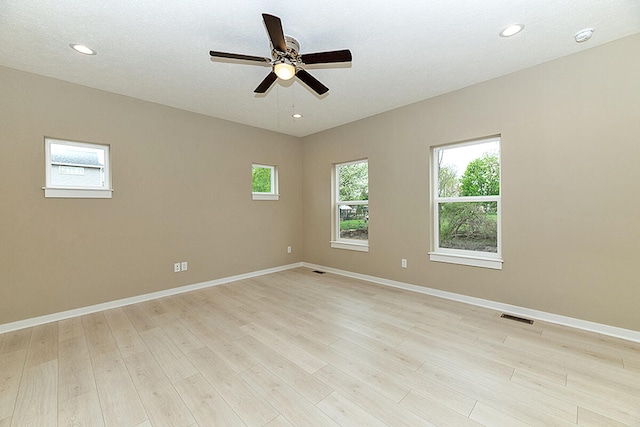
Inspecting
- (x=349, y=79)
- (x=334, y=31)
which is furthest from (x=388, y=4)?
(x=349, y=79)

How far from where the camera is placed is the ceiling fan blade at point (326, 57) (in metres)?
1.97

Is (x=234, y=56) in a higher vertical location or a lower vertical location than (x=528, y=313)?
higher

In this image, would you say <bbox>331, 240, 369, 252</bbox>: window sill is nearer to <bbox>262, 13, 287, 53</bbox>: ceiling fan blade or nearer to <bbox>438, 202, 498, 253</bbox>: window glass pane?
<bbox>438, 202, 498, 253</bbox>: window glass pane

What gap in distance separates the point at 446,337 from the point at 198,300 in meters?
3.02

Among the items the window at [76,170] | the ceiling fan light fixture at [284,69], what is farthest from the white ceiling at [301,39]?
the window at [76,170]

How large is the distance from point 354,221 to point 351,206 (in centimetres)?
28

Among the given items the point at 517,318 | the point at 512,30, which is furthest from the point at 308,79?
the point at 517,318

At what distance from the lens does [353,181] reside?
15.4 feet

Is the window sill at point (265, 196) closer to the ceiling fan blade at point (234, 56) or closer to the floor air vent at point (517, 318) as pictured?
the ceiling fan blade at point (234, 56)

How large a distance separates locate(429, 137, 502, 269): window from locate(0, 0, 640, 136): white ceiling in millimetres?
866

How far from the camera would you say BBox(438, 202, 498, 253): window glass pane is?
3.15 m

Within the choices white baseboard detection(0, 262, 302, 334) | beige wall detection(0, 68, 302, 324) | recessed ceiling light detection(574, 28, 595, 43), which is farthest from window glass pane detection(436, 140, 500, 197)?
white baseboard detection(0, 262, 302, 334)

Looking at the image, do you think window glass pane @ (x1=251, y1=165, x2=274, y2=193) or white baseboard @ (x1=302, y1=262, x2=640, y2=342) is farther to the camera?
window glass pane @ (x1=251, y1=165, x2=274, y2=193)

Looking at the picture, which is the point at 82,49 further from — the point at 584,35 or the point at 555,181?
the point at 555,181
